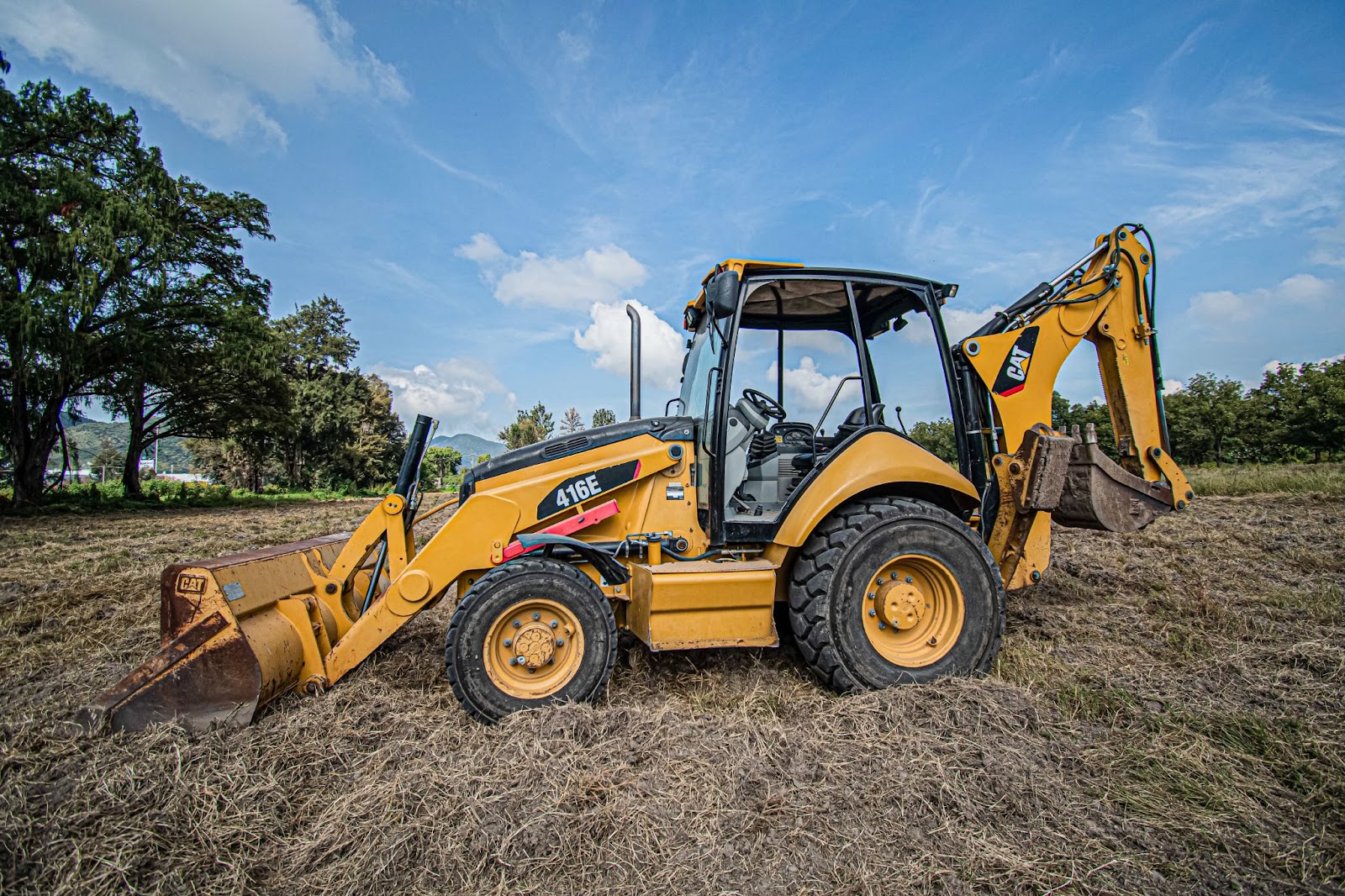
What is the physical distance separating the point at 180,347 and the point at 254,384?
3634mm

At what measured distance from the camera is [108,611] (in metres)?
5.57

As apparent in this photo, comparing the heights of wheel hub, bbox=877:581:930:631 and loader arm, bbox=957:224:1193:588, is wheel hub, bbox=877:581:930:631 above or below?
below

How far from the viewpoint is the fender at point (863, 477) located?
396 cm

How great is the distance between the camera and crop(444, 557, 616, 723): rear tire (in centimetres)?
345

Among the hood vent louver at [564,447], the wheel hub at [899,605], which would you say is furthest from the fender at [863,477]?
the hood vent louver at [564,447]

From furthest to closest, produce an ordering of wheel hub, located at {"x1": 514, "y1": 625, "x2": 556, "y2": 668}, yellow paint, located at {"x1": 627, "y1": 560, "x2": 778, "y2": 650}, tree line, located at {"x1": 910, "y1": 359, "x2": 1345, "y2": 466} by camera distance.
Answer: tree line, located at {"x1": 910, "y1": 359, "x2": 1345, "y2": 466} < yellow paint, located at {"x1": 627, "y1": 560, "x2": 778, "y2": 650} < wheel hub, located at {"x1": 514, "y1": 625, "x2": 556, "y2": 668}

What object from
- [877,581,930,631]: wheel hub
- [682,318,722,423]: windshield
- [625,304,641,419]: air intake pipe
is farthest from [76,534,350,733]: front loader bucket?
[877,581,930,631]: wheel hub

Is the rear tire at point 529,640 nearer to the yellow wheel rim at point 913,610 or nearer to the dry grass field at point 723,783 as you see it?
the dry grass field at point 723,783

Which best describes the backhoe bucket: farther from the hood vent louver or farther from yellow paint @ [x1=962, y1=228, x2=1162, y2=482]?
the hood vent louver

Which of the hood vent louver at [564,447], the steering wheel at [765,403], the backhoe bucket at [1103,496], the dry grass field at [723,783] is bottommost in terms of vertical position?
the dry grass field at [723,783]

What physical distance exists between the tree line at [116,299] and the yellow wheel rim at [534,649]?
18860 millimetres

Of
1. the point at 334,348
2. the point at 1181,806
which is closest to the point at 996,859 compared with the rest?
the point at 1181,806

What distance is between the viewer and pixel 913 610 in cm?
396

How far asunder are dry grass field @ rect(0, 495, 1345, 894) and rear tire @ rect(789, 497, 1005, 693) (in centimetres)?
22
